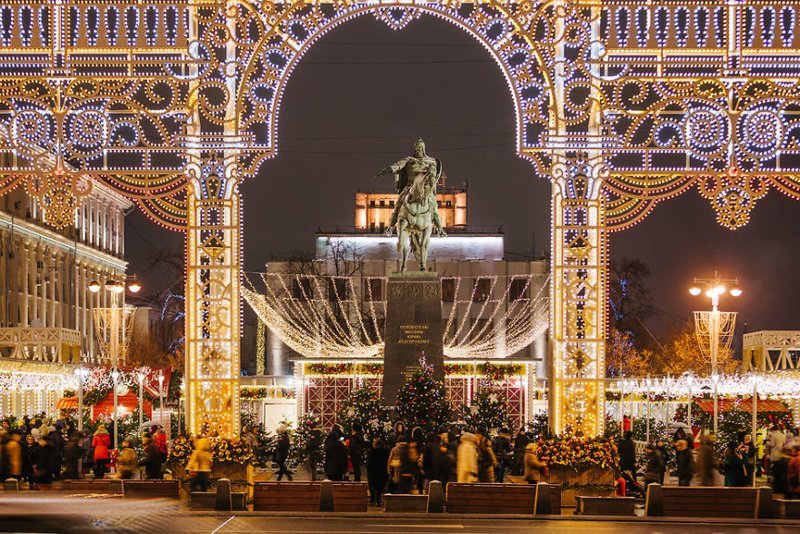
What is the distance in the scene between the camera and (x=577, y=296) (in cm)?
2264

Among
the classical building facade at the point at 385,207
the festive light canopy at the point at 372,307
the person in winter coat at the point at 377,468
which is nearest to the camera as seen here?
the person in winter coat at the point at 377,468

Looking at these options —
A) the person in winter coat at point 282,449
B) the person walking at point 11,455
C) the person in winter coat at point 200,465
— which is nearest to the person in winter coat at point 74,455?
the person walking at point 11,455

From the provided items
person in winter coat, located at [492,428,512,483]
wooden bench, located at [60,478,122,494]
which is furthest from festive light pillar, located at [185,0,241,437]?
person in winter coat, located at [492,428,512,483]

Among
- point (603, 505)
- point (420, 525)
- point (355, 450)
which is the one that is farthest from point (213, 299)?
point (603, 505)

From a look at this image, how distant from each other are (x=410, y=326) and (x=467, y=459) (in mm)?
7390

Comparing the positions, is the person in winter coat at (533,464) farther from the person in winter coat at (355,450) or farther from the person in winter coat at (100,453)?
the person in winter coat at (100,453)

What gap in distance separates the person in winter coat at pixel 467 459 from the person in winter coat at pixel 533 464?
3.07 ft

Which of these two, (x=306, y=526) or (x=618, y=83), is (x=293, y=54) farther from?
(x=306, y=526)

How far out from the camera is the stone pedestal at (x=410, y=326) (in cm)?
2848

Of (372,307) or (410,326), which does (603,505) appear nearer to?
(410,326)

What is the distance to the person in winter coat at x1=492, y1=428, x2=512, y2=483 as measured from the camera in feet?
87.0

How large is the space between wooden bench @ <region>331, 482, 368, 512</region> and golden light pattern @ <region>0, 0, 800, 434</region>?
238 centimetres

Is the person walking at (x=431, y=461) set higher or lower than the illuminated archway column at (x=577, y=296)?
lower

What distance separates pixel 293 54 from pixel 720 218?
832cm
